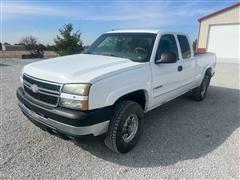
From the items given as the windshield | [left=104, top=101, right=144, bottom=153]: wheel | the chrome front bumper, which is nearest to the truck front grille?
the chrome front bumper

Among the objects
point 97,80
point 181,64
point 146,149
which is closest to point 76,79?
point 97,80

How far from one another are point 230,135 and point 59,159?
325 centimetres

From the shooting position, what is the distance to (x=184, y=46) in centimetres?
506

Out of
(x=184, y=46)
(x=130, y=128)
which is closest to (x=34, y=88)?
(x=130, y=128)

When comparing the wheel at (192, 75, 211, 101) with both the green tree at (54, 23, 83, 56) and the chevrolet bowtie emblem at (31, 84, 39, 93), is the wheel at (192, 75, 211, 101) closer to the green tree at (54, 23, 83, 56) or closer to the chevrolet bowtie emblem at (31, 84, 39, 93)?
the chevrolet bowtie emblem at (31, 84, 39, 93)

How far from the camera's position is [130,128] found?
137 inches

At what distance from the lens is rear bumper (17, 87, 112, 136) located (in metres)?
2.65

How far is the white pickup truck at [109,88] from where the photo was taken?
8.83ft

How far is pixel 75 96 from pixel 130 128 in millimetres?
1239

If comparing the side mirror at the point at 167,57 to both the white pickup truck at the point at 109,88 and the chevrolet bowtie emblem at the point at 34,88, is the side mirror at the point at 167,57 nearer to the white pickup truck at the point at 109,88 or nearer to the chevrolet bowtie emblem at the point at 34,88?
the white pickup truck at the point at 109,88

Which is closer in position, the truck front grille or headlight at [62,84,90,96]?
headlight at [62,84,90,96]

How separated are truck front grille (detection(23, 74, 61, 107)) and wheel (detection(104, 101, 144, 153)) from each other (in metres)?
0.83

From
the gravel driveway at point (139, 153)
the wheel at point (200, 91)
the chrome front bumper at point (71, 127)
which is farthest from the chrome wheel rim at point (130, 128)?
the wheel at point (200, 91)

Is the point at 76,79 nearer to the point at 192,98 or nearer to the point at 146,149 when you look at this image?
the point at 146,149
